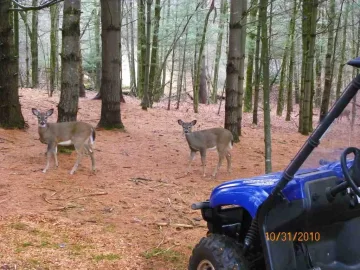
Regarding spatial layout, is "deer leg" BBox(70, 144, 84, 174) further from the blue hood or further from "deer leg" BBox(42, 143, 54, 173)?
the blue hood

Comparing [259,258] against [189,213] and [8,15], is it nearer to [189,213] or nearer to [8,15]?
[189,213]

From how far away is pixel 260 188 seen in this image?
11.0 ft

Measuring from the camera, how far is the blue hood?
307 centimetres

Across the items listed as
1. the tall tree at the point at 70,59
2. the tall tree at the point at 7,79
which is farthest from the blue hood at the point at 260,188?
the tall tree at the point at 7,79

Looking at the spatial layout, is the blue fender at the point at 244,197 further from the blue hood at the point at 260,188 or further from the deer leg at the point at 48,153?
the deer leg at the point at 48,153

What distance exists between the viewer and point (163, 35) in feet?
80.4

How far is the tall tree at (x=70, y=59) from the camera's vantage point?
9586 millimetres

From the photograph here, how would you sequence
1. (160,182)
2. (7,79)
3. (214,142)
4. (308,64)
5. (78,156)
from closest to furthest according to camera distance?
(160,182) → (78,156) → (214,142) → (7,79) → (308,64)

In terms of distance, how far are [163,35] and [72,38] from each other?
15283mm

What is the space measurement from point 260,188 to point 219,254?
57cm

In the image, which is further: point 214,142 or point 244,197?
point 214,142

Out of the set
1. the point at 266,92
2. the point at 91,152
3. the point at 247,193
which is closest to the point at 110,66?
the point at 91,152

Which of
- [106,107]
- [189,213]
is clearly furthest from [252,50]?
[189,213]
